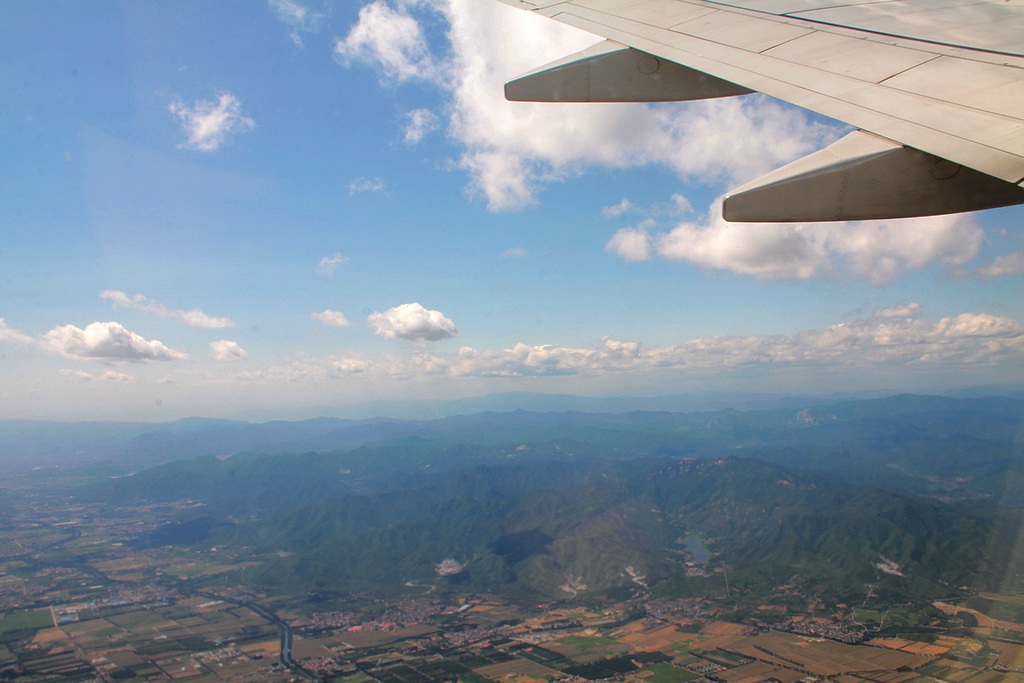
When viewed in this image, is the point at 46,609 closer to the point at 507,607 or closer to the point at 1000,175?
the point at 507,607

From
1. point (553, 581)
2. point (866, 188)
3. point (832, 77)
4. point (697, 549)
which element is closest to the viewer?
point (866, 188)

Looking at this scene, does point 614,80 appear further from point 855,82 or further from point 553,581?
point 553,581

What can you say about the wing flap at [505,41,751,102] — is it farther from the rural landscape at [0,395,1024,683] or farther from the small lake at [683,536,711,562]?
the small lake at [683,536,711,562]

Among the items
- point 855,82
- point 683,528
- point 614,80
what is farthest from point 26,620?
point 683,528

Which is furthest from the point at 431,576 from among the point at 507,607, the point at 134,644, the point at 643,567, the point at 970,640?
the point at 970,640

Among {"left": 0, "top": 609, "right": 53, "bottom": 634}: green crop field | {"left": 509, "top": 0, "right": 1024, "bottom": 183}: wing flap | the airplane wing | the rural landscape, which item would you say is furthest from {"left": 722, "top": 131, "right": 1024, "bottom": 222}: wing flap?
{"left": 0, "top": 609, "right": 53, "bottom": 634}: green crop field

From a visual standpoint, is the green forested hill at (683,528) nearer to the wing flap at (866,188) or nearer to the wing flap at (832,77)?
the wing flap at (832,77)
